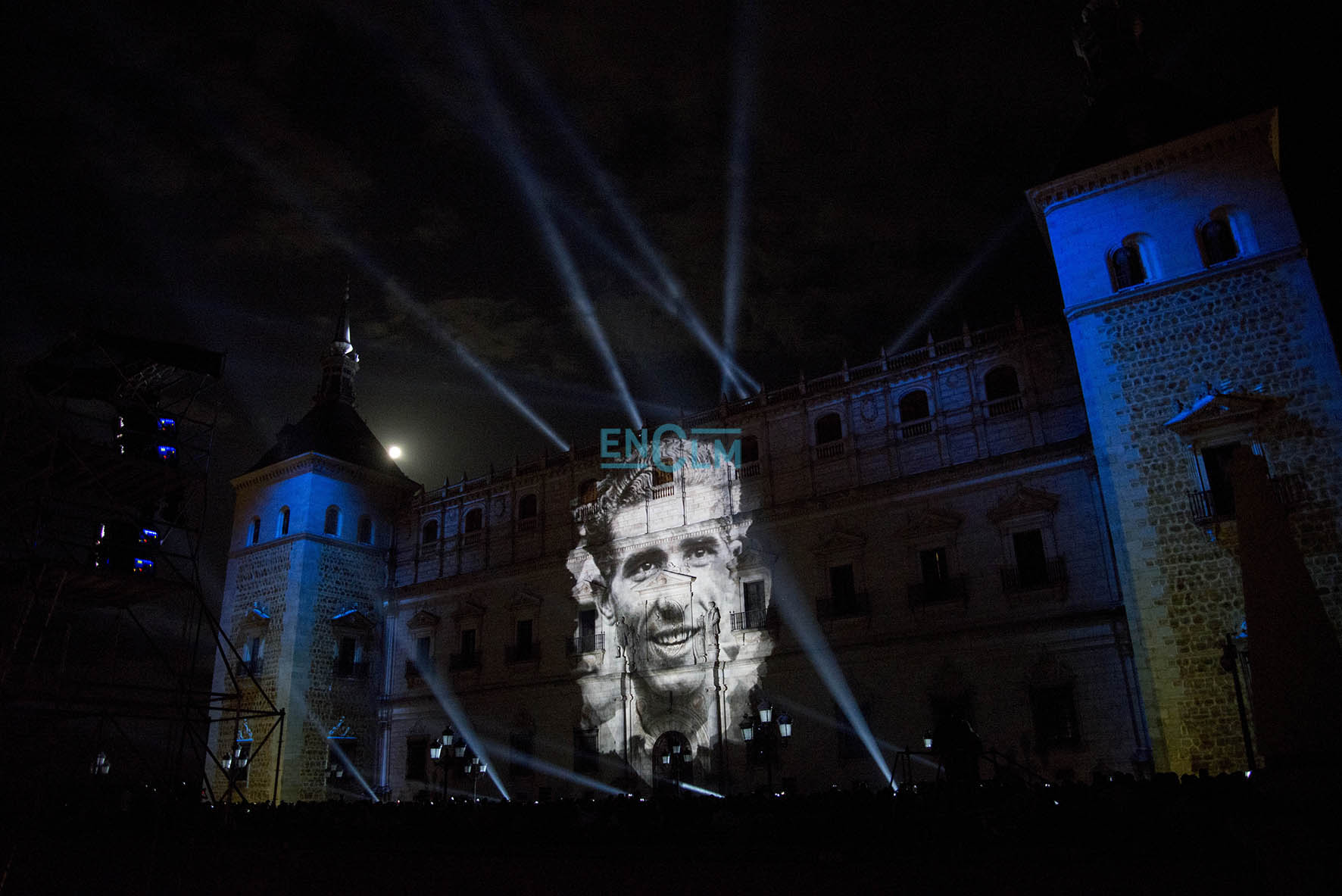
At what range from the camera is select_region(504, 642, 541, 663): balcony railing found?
30.0 metres

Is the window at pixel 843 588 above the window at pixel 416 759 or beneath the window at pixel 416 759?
above

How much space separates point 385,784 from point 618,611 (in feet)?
37.0

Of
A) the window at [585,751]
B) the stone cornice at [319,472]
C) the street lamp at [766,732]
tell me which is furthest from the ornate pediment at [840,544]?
the stone cornice at [319,472]

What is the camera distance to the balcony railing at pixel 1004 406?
2361 cm

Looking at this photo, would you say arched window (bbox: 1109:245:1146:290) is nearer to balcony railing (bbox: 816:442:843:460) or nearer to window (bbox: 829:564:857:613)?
balcony railing (bbox: 816:442:843:460)

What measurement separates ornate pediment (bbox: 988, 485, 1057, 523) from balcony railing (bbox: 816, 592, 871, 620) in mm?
3975

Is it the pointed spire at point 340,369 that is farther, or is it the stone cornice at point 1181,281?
the pointed spire at point 340,369

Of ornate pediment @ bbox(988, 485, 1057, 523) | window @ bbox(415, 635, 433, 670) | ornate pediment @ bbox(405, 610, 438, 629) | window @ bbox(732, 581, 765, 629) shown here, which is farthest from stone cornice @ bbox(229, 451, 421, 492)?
ornate pediment @ bbox(988, 485, 1057, 523)

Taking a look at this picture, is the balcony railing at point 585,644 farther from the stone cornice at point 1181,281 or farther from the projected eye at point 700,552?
the stone cornice at point 1181,281

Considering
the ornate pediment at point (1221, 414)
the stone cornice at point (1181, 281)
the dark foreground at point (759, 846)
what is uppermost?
the stone cornice at point (1181, 281)

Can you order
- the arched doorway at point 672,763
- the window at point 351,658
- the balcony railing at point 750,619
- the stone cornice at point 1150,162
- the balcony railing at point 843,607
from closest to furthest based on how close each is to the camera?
1. the stone cornice at point 1150,162
2. the balcony railing at point 843,607
3. the arched doorway at point 672,763
4. the balcony railing at point 750,619
5. the window at point 351,658

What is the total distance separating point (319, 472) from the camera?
34.5 m

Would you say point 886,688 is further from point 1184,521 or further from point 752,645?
point 1184,521

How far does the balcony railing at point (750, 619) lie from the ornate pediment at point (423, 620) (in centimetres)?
1277
